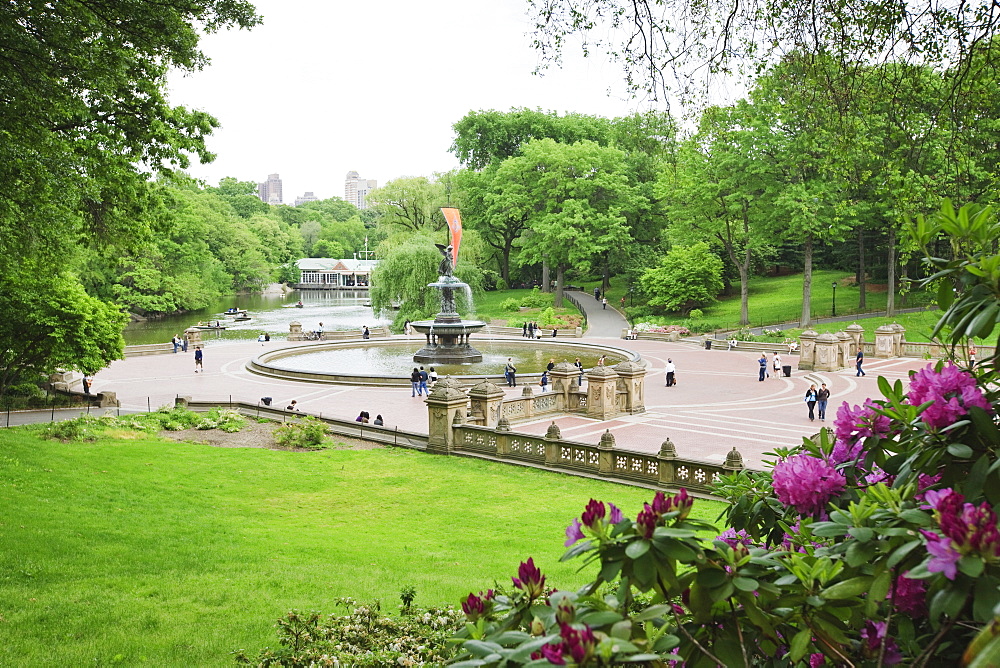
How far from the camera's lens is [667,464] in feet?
54.8

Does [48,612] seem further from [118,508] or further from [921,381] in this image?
[921,381]

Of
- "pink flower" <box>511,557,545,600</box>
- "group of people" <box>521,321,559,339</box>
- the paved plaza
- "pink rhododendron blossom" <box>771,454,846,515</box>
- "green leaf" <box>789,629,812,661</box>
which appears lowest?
the paved plaza

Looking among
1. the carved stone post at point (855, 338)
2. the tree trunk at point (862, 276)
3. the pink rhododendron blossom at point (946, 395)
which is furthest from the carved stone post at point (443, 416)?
the tree trunk at point (862, 276)

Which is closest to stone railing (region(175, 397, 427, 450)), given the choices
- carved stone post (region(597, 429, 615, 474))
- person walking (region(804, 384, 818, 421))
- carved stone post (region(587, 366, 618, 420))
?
carved stone post (region(597, 429, 615, 474))

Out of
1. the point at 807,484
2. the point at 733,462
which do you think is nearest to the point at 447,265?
the point at 733,462

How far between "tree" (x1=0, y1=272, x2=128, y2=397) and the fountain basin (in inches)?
408

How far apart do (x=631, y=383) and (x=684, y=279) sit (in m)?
35.5

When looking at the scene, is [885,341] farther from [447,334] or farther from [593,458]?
[593,458]

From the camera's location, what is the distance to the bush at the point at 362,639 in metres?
6.10

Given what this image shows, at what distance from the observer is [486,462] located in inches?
783

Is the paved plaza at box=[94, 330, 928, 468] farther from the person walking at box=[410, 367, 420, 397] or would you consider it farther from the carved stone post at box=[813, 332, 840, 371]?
the carved stone post at box=[813, 332, 840, 371]

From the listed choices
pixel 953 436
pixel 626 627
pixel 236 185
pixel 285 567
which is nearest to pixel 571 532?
pixel 626 627

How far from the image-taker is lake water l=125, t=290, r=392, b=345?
62.7m

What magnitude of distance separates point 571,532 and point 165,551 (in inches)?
399
